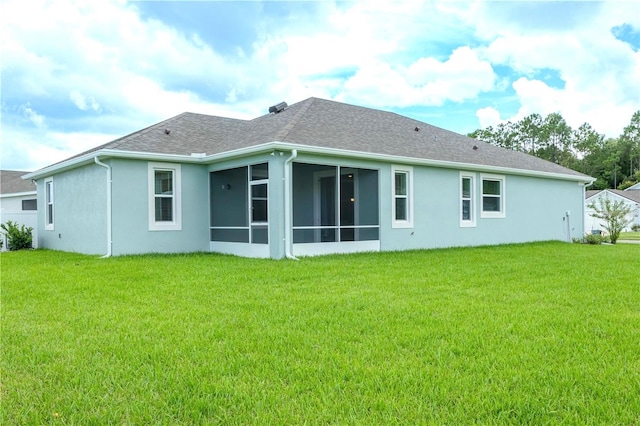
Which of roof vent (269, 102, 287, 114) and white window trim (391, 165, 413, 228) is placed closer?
white window trim (391, 165, 413, 228)

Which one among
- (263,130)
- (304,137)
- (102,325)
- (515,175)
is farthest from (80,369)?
(515,175)

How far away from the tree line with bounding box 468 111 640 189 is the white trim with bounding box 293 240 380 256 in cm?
4714

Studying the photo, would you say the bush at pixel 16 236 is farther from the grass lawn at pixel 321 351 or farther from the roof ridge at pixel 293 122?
the roof ridge at pixel 293 122

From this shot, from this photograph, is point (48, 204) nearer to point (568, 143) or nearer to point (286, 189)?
point (286, 189)

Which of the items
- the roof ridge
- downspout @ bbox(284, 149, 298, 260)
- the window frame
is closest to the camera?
downspout @ bbox(284, 149, 298, 260)

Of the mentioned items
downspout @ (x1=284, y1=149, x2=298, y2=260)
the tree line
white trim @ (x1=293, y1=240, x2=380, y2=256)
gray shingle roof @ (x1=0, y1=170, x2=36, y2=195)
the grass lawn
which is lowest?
the grass lawn

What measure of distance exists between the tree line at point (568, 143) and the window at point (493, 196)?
42.2m

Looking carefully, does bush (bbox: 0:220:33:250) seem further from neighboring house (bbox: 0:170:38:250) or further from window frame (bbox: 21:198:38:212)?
window frame (bbox: 21:198:38:212)

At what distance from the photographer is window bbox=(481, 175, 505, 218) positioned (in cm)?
1502

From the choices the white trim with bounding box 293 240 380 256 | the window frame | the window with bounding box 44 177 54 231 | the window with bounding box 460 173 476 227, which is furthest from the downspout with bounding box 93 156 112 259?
the window frame

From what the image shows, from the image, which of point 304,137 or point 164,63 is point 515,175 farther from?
point 164,63

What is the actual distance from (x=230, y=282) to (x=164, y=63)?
979cm

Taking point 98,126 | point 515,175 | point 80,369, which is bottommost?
point 80,369

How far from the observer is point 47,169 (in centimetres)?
1397
